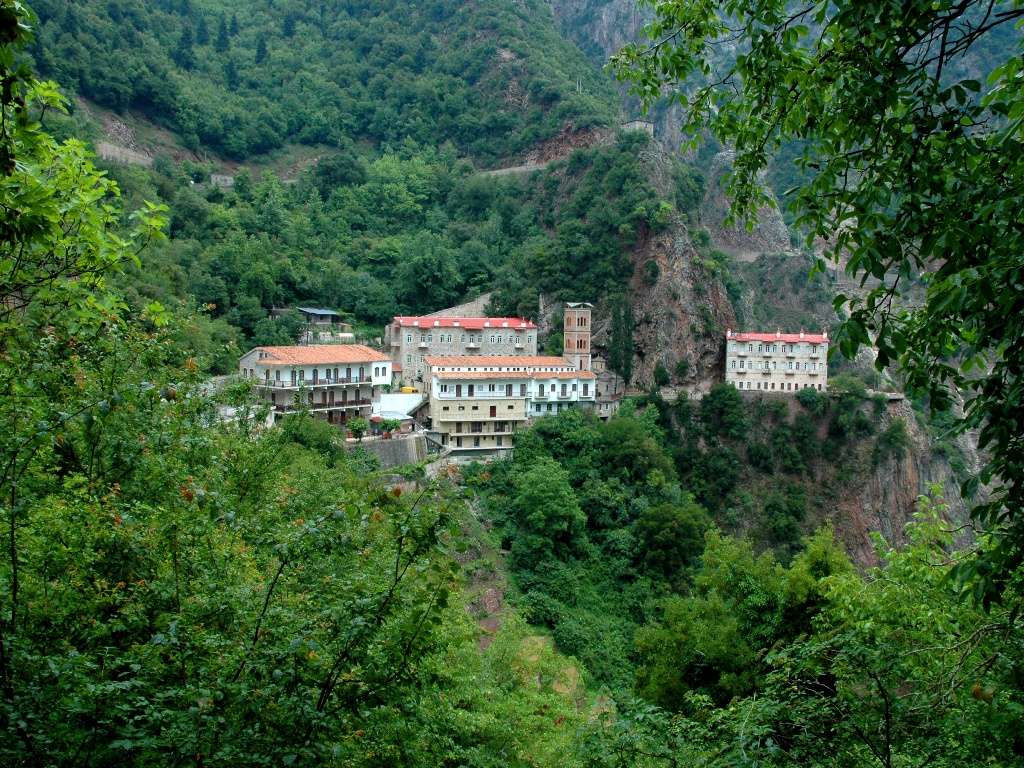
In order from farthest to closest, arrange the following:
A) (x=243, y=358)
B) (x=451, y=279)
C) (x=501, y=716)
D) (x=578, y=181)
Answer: (x=578, y=181), (x=451, y=279), (x=243, y=358), (x=501, y=716)

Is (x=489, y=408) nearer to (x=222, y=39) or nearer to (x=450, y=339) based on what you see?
(x=450, y=339)

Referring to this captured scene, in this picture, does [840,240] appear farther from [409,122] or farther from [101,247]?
[409,122]

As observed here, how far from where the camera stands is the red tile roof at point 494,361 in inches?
1481

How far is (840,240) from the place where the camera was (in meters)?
4.93

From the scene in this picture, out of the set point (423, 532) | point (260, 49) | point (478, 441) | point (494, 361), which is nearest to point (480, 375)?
point (494, 361)

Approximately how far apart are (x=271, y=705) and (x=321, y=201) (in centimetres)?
5546

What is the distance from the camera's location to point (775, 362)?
42.7m

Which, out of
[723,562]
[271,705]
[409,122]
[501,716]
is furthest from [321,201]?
[271,705]

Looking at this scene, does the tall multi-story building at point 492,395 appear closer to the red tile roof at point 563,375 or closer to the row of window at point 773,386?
the red tile roof at point 563,375

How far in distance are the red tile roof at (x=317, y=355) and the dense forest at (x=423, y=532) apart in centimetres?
227

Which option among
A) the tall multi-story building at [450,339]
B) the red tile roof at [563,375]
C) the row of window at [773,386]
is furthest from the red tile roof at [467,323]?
→ the row of window at [773,386]

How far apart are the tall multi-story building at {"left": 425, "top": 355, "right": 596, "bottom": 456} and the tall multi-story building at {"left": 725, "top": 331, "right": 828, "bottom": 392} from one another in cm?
864

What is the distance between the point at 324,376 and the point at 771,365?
22848 millimetres

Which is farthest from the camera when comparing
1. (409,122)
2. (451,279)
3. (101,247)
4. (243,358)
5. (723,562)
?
(409,122)
